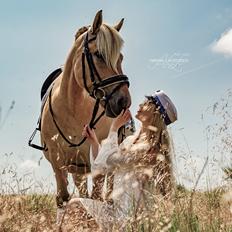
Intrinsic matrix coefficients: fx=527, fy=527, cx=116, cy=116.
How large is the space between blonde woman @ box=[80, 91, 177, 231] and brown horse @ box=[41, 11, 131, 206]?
77 centimetres

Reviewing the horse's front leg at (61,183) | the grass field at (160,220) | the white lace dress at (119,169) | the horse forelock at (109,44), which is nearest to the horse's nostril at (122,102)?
the horse forelock at (109,44)

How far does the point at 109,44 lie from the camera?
6.15m

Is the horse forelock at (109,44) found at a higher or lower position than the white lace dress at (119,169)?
higher

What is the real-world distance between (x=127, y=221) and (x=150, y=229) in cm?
25

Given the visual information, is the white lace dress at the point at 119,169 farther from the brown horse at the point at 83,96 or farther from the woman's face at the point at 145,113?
the brown horse at the point at 83,96

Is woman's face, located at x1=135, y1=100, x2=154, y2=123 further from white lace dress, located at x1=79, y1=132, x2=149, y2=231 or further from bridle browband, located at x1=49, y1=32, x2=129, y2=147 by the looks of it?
bridle browband, located at x1=49, y1=32, x2=129, y2=147

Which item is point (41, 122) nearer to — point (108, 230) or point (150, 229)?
point (108, 230)

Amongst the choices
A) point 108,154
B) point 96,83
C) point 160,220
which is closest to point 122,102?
point 96,83

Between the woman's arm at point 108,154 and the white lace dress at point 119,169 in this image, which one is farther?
the woman's arm at point 108,154

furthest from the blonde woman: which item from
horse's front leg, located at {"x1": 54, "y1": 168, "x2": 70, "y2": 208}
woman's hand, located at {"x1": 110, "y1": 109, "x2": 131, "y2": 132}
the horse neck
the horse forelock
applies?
horse's front leg, located at {"x1": 54, "y1": 168, "x2": 70, "y2": 208}

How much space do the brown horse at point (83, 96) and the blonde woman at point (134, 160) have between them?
774 mm

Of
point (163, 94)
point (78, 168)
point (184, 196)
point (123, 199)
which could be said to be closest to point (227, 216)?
point (184, 196)

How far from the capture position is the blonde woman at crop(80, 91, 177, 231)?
407 cm

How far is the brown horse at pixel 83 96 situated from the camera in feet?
19.2
